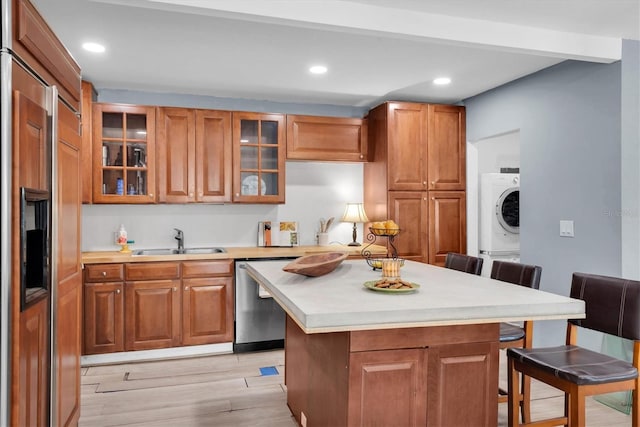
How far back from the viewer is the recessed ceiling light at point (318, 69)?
3739 mm

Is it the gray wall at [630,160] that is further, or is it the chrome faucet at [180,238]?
the chrome faucet at [180,238]

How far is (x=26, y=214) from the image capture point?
168cm

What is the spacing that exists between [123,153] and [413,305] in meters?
3.33

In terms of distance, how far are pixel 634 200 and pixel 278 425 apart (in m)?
2.66

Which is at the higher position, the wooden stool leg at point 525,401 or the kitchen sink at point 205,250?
the kitchen sink at point 205,250

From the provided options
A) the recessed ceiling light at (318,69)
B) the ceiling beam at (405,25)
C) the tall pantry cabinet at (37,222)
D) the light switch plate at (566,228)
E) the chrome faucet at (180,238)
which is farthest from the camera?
the chrome faucet at (180,238)

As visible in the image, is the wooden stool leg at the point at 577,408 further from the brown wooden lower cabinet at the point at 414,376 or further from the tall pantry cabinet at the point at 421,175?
the tall pantry cabinet at the point at 421,175

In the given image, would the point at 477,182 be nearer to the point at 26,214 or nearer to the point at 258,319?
the point at 258,319

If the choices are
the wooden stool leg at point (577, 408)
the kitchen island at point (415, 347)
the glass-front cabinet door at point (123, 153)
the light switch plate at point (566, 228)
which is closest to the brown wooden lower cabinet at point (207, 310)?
the glass-front cabinet door at point (123, 153)

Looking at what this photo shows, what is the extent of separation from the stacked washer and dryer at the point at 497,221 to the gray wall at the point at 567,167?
39.9 inches

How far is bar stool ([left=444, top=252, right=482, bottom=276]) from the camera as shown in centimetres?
312

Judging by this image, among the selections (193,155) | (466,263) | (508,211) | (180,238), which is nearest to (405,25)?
(466,263)

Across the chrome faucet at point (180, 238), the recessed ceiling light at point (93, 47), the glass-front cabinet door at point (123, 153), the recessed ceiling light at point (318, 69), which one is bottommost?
the chrome faucet at point (180, 238)

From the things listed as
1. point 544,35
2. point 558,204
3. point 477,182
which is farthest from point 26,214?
point 477,182
